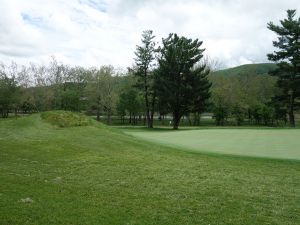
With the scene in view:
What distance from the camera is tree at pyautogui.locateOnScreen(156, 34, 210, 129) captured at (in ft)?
157

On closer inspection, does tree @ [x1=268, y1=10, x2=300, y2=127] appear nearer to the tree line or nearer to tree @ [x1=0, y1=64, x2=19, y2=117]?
the tree line

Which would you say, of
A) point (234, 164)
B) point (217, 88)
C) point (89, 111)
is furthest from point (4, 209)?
point (89, 111)

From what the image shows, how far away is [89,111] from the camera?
3068 inches

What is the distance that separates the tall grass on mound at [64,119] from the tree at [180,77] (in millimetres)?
29043

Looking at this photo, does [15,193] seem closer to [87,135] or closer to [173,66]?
[87,135]

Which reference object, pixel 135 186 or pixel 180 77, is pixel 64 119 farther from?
pixel 180 77

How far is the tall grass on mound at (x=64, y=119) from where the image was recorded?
1841 centimetres

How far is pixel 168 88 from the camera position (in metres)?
47.9

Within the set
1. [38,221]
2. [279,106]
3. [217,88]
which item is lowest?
[38,221]

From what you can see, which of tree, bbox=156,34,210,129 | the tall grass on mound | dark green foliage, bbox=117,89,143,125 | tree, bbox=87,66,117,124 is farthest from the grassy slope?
tree, bbox=87,66,117,124

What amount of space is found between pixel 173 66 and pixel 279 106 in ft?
56.6

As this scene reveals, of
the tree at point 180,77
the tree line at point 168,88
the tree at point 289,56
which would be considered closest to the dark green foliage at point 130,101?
the tree line at point 168,88

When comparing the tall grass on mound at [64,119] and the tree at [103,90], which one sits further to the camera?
the tree at [103,90]

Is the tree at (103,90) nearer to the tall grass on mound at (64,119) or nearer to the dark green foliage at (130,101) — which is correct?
the dark green foliage at (130,101)
